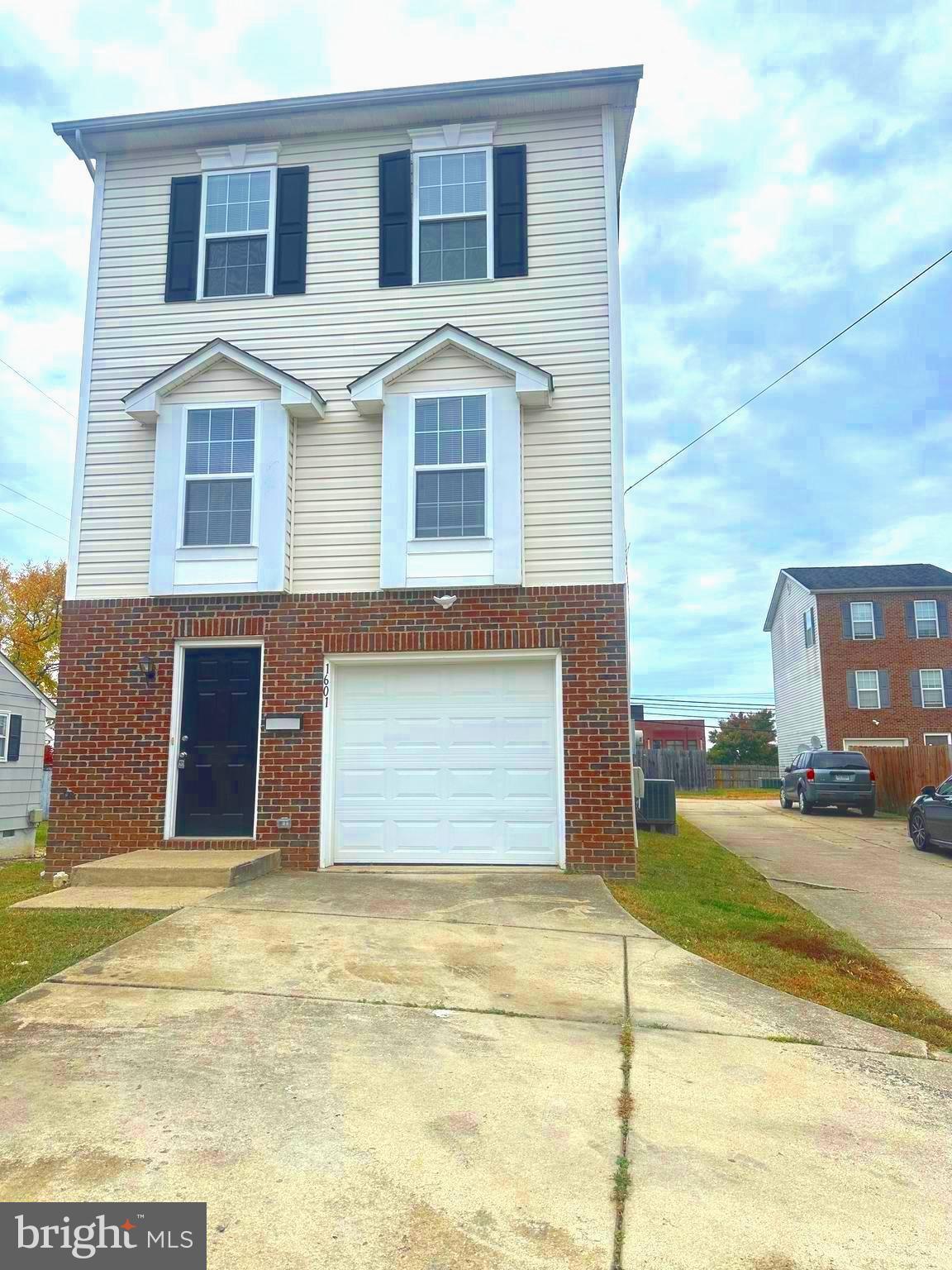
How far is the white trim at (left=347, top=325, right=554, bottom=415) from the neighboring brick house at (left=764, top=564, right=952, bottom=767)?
929 inches

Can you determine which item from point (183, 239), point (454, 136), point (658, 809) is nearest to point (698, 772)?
point (658, 809)

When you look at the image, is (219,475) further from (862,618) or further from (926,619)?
(926,619)

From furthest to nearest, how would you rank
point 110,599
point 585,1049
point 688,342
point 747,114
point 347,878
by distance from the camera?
→ point 688,342, point 747,114, point 110,599, point 347,878, point 585,1049

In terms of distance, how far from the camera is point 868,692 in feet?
94.5

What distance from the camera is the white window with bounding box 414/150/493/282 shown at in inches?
382

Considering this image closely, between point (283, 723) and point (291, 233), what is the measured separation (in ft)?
19.3

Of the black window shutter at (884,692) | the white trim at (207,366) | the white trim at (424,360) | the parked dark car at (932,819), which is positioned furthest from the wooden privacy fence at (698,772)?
the white trim at (207,366)

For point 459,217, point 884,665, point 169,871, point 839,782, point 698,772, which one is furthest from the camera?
point 698,772

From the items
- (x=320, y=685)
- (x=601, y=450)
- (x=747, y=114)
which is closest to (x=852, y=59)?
(x=747, y=114)

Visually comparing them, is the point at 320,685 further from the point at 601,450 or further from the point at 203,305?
the point at 203,305

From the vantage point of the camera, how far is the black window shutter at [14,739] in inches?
625

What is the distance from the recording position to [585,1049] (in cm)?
395

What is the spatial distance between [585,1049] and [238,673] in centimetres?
632

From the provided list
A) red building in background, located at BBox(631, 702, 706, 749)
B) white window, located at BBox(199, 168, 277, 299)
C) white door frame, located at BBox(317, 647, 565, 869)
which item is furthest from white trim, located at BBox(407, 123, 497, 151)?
red building in background, located at BBox(631, 702, 706, 749)
